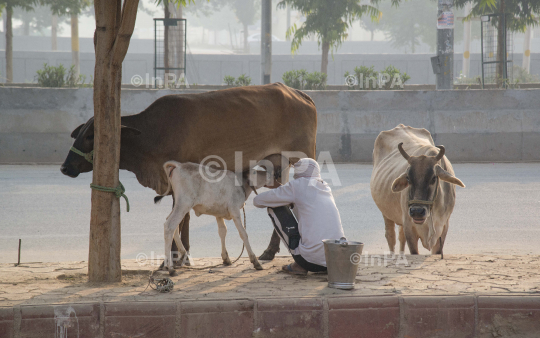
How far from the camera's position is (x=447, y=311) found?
4395mm

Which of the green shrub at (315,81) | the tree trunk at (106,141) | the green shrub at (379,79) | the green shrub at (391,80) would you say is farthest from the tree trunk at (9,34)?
the tree trunk at (106,141)

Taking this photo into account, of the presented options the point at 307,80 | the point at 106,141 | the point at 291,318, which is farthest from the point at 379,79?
the point at 291,318

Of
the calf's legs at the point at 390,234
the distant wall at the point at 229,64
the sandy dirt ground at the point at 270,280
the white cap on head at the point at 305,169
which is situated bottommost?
the sandy dirt ground at the point at 270,280

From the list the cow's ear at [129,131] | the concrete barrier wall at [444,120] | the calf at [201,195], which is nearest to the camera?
the calf at [201,195]

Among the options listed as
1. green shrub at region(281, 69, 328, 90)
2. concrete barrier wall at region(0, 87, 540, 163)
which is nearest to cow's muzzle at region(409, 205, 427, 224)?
concrete barrier wall at region(0, 87, 540, 163)

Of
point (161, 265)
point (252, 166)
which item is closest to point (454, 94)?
point (252, 166)

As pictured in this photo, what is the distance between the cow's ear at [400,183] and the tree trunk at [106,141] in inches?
113

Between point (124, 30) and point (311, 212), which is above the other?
point (124, 30)

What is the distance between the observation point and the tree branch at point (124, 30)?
4.99 m

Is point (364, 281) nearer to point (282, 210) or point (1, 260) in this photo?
point (282, 210)

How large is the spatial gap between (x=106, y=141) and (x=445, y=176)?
3.34m

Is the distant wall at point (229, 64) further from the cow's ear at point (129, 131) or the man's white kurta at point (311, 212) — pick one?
the man's white kurta at point (311, 212)

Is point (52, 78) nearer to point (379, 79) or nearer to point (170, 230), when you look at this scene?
point (379, 79)

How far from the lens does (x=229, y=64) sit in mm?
39688
